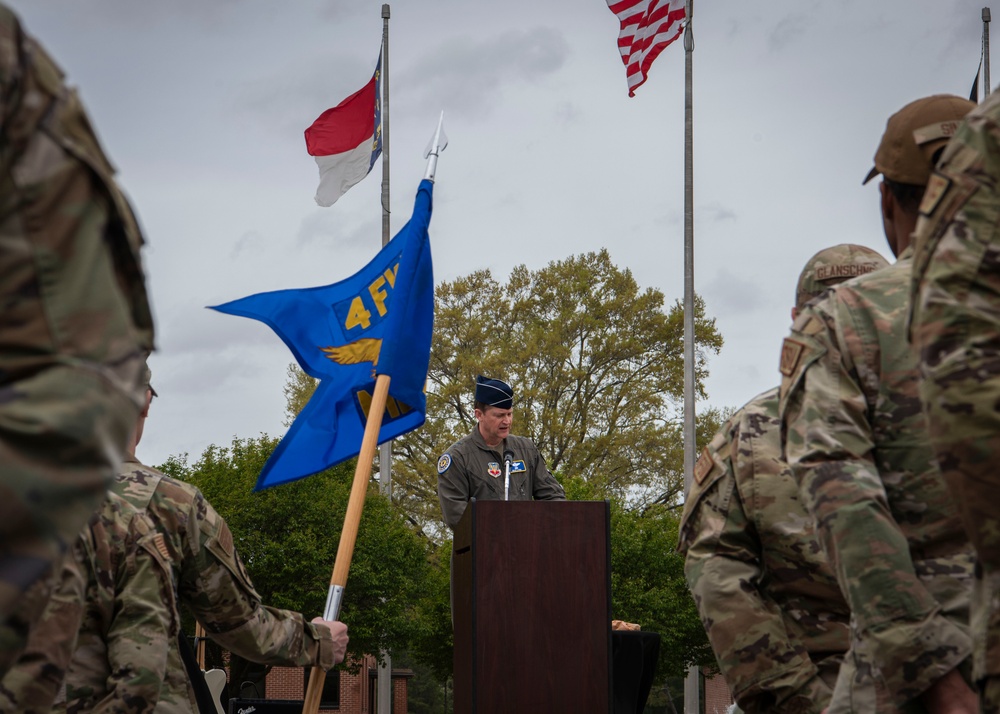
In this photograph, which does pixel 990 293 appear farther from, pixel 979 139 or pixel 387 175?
pixel 387 175

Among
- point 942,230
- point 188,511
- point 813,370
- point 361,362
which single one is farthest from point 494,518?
point 942,230

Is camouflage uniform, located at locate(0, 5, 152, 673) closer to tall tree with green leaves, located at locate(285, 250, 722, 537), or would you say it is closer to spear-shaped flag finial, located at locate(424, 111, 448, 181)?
spear-shaped flag finial, located at locate(424, 111, 448, 181)

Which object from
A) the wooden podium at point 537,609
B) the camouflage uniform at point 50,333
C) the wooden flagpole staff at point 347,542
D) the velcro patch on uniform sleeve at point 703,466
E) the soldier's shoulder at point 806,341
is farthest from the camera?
the wooden podium at point 537,609

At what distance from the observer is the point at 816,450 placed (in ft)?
8.00

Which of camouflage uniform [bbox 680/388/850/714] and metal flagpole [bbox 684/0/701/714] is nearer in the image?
camouflage uniform [bbox 680/388/850/714]

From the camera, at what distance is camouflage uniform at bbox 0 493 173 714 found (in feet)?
11.8

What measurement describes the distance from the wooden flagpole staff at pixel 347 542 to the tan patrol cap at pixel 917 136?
2.26 meters

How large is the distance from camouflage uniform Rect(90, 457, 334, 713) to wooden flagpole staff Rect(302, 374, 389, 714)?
335mm

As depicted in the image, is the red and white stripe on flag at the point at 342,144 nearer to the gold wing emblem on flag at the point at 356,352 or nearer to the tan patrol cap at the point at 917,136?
the gold wing emblem on flag at the point at 356,352

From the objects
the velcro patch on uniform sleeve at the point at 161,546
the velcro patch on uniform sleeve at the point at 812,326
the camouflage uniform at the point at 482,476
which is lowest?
the velcro patch on uniform sleeve at the point at 161,546

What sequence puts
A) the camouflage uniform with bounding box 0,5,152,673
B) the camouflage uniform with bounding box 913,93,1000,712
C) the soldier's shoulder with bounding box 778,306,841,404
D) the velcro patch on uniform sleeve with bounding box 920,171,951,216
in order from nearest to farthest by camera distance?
the camouflage uniform with bounding box 0,5,152,673, the camouflage uniform with bounding box 913,93,1000,712, the velcro patch on uniform sleeve with bounding box 920,171,951,216, the soldier's shoulder with bounding box 778,306,841,404

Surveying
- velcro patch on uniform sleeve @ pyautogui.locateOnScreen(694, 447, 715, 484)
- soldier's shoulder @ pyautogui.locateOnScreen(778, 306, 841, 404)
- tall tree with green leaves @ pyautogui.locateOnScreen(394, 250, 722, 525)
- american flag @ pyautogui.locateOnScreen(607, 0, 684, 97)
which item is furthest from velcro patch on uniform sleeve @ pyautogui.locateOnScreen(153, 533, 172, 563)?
tall tree with green leaves @ pyautogui.locateOnScreen(394, 250, 722, 525)

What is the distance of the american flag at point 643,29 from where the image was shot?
2091cm

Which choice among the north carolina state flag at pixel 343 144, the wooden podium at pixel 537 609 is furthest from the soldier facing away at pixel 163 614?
the north carolina state flag at pixel 343 144
